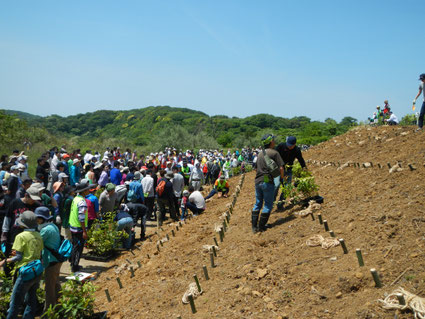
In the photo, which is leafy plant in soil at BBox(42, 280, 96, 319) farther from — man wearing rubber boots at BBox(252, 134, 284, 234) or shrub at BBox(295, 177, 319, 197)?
shrub at BBox(295, 177, 319, 197)

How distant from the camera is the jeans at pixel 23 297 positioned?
510cm

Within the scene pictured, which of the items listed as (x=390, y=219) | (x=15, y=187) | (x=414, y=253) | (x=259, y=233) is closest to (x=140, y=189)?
(x=15, y=187)

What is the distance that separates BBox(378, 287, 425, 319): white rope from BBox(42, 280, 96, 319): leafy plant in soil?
3.90m

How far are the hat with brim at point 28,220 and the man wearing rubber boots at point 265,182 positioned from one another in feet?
12.9

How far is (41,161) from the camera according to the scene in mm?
10906

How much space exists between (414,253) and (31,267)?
17.2 ft

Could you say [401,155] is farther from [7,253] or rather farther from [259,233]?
[7,253]

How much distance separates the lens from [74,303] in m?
5.01

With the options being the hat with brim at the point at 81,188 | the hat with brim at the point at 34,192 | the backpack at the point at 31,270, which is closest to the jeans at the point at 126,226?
the hat with brim at the point at 81,188

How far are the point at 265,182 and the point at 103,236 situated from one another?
4231 millimetres

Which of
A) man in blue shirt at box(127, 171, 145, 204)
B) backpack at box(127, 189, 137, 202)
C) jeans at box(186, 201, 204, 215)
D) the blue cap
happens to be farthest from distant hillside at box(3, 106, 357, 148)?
the blue cap

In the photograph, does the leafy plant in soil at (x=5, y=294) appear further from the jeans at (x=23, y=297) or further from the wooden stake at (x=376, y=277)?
the wooden stake at (x=376, y=277)

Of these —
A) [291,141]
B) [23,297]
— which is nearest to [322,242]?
[291,141]

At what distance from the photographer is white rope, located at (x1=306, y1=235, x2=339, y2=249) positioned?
5422 millimetres
